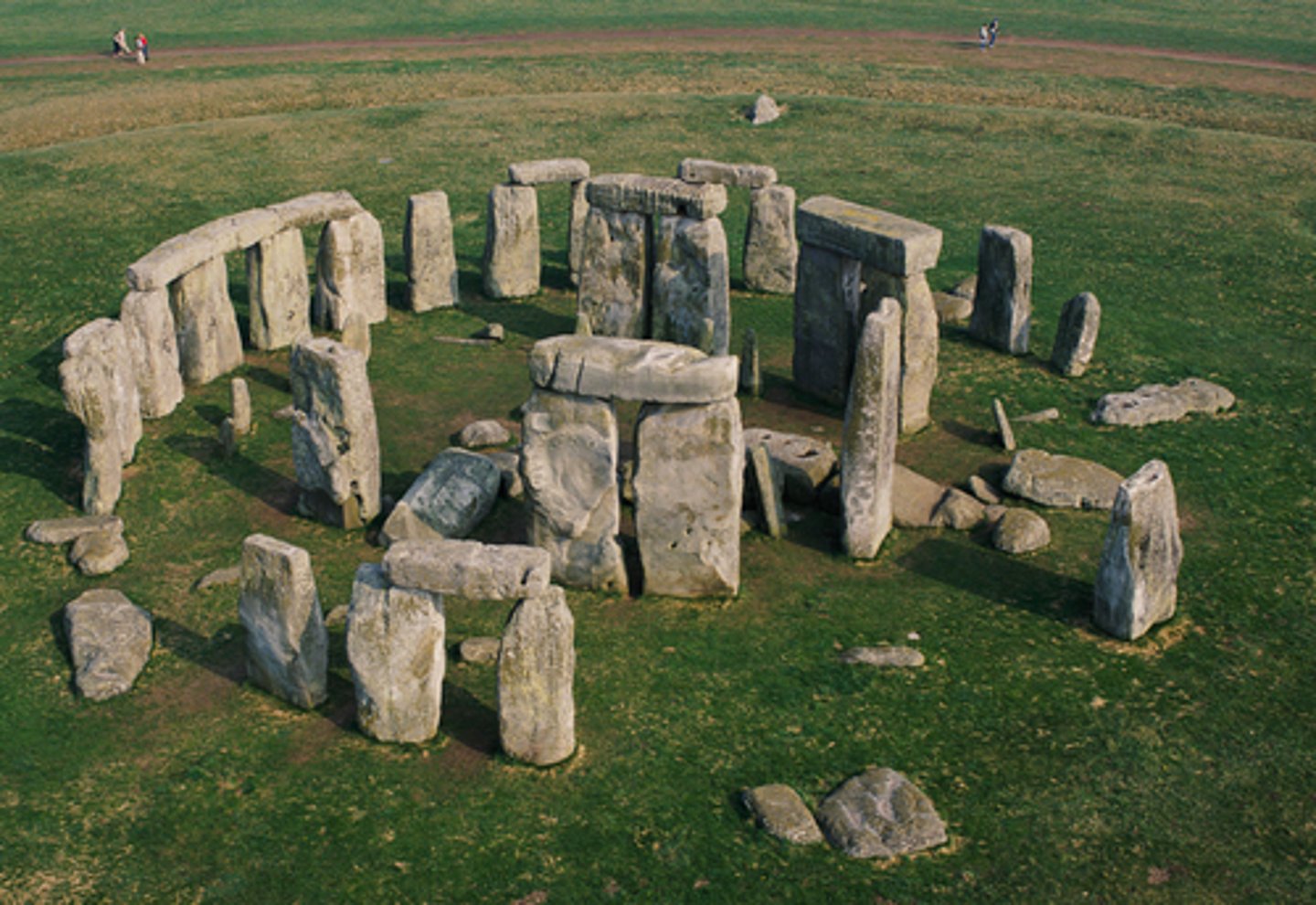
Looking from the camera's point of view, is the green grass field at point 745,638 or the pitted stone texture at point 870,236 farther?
the pitted stone texture at point 870,236

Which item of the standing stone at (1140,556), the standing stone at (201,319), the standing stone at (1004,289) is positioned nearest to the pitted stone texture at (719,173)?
the standing stone at (1004,289)

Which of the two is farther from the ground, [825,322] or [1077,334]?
[825,322]

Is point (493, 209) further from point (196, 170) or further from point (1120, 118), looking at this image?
point (1120, 118)

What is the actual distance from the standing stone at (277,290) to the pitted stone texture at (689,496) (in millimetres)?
6718

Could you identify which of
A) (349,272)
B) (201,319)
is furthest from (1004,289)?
(201,319)

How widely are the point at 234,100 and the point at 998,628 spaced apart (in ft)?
75.3

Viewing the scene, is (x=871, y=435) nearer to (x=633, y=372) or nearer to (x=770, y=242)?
(x=633, y=372)

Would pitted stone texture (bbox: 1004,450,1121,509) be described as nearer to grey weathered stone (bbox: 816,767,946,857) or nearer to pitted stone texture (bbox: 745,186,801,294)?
grey weathered stone (bbox: 816,767,946,857)

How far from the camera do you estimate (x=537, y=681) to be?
938 centimetres

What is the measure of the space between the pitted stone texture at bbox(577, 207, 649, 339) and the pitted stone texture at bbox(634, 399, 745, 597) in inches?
225

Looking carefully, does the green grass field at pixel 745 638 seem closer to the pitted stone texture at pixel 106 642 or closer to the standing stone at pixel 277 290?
the pitted stone texture at pixel 106 642

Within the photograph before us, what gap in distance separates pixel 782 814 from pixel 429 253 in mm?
10836

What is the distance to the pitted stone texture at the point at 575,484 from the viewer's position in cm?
1146

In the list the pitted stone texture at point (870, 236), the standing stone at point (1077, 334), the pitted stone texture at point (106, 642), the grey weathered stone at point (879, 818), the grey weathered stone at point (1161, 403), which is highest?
the pitted stone texture at point (870, 236)
